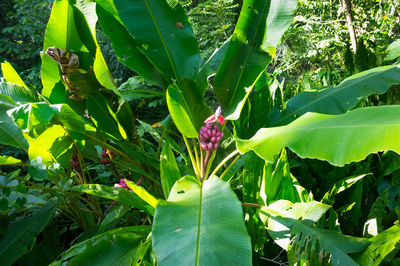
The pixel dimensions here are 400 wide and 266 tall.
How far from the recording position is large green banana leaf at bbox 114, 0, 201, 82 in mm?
1297

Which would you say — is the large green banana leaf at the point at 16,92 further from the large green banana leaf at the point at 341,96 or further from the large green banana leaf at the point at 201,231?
the large green banana leaf at the point at 341,96

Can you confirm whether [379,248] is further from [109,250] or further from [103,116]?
[103,116]

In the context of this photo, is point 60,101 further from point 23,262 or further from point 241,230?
point 241,230

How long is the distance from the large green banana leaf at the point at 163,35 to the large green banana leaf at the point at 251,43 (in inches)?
6.7

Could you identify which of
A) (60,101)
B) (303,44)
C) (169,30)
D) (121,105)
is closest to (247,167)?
(121,105)

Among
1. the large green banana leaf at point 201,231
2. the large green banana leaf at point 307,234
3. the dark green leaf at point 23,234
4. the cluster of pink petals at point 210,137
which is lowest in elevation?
the dark green leaf at point 23,234

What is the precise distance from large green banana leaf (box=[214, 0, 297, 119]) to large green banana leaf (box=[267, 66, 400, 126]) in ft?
0.67

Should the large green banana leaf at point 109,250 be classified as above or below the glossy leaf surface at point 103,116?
below

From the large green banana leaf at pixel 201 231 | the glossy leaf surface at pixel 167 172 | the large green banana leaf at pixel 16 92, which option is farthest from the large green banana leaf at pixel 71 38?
the large green banana leaf at pixel 201 231

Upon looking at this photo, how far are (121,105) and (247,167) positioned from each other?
1.89ft

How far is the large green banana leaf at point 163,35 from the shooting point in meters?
1.30

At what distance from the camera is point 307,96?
4.42 ft

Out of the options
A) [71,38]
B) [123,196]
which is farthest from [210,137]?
[71,38]

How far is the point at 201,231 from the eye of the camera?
27.3 inches
